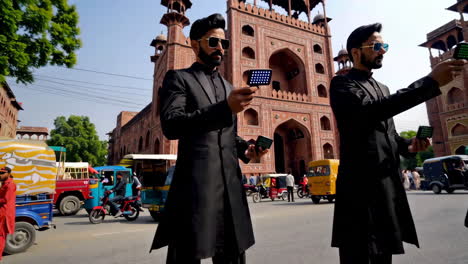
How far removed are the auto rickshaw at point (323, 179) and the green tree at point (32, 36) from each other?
9854mm

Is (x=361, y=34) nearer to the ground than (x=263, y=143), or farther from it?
farther from it

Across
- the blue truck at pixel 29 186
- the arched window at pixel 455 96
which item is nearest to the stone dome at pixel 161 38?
the blue truck at pixel 29 186

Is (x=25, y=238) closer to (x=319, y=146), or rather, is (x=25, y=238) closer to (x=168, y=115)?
(x=168, y=115)

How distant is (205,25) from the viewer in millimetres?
1582

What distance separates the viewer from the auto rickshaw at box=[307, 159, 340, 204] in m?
10.5

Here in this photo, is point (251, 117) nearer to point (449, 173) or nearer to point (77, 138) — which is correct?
point (449, 173)

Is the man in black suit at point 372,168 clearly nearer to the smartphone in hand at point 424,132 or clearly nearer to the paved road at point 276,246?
the smartphone in hand at point 424,132

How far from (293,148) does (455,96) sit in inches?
689

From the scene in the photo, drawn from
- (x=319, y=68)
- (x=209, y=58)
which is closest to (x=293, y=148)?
(x=319, y=68)

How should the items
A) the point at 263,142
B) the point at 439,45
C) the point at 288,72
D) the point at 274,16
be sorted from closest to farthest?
1. the point at 263,142
2. the point at 274,16
3. the point at 288,72
4. the point at 439,45

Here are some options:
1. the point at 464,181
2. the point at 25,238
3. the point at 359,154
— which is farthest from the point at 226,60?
the point at 359,154

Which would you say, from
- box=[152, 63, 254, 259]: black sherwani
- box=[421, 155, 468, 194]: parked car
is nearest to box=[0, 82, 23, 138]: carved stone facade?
box=[152, 63, 254, 259]: black sherwani

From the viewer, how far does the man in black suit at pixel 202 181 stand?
46.9 inches

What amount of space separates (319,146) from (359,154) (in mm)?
21632
